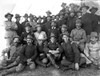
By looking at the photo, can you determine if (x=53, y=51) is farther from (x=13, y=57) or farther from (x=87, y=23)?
(x=87, y=23)

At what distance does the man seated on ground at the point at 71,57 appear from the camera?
466 centimetres

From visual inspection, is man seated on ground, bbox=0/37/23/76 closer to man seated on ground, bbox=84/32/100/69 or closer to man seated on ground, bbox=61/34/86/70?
man seated on ground, bbox=61/34/86/70

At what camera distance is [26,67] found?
5.08 m

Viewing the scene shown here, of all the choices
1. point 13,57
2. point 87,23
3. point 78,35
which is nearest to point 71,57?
point 78,35

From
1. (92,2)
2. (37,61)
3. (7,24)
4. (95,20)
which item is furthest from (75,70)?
(92,2)

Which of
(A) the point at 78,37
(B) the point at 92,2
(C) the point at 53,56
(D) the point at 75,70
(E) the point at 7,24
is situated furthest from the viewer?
(B) the point at 92,2

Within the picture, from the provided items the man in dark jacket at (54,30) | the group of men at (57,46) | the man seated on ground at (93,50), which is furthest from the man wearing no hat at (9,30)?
the man seated on ground at (93,50)

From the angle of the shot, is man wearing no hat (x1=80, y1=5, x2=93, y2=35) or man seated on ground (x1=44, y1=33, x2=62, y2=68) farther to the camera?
man wearing no hat (x1=80, y1=5, x2=93, y2=35)

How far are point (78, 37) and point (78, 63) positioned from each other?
108 cm

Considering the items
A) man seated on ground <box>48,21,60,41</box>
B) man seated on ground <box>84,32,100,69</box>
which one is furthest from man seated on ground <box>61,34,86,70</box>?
man seated on ground <box>48,21,60,41</box>

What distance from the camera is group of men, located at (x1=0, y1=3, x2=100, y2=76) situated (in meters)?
4.83

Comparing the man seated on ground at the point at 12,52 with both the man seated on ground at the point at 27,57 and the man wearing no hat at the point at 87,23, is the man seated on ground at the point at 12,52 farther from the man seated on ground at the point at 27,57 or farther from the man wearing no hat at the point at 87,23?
the man wearing no hat at the point at 87,23

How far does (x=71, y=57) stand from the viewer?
15.8 ft

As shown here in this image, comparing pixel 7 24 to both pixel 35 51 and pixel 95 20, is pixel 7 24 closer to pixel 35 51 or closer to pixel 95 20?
pixel 35 51
